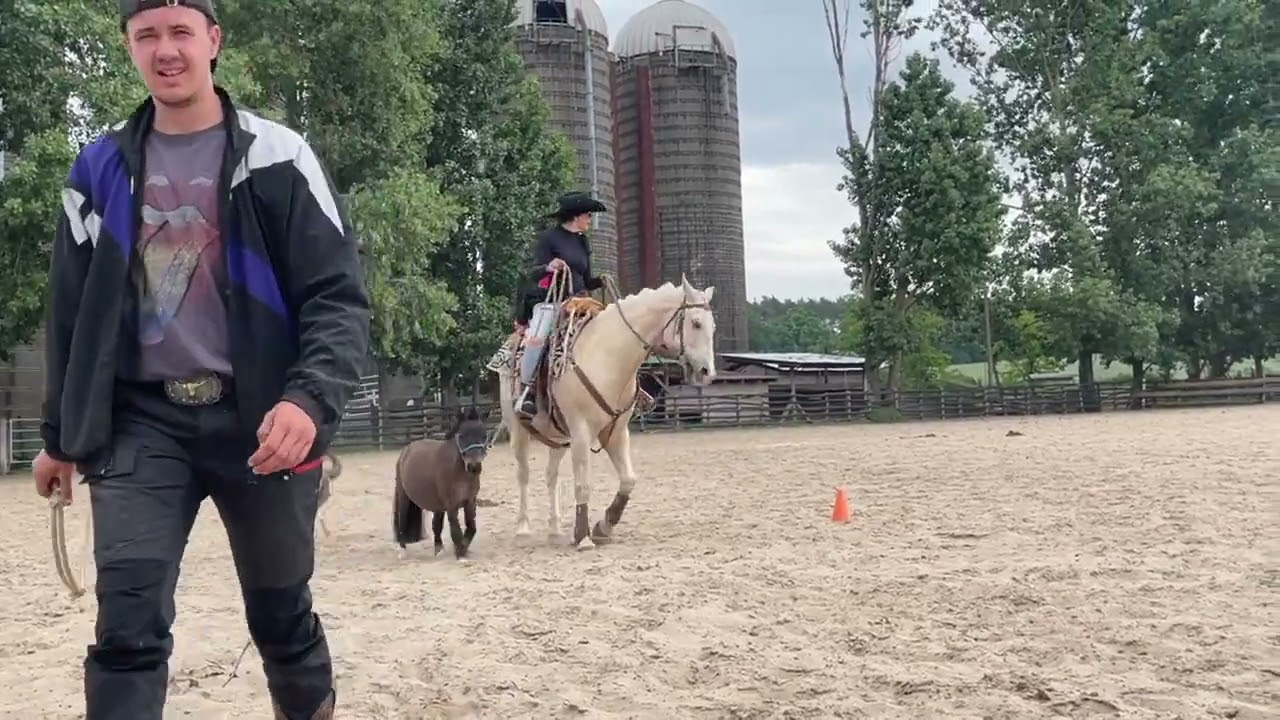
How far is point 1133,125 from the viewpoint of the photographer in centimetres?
3591

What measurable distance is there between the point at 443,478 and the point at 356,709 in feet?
13.4

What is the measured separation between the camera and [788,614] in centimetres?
541

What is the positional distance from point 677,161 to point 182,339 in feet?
138

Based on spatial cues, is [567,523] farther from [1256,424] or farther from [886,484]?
[1256,424]

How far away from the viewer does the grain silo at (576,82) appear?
39281mm

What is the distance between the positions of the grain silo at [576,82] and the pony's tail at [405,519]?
30150 millimetres

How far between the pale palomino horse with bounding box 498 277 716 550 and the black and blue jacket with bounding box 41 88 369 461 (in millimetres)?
5709

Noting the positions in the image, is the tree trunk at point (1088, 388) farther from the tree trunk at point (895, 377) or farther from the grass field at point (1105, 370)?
the tree trunk at point (895, 377)

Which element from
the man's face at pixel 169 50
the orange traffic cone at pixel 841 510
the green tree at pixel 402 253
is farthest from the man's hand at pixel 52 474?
the green tree at pixel 402 253

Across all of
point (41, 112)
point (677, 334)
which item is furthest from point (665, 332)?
point (41, 112)

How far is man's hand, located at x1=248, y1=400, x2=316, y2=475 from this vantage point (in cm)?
241

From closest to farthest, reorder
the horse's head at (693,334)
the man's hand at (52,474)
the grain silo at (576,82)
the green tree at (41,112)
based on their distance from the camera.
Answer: the man's hand at (52,474) < the horse's head at (693,334) < the green tree at (41,112) < the grain silo at (576,82)

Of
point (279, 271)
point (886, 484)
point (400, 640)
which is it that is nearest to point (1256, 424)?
point (886, 484)

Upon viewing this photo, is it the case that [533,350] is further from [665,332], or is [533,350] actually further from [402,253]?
[402,253]
